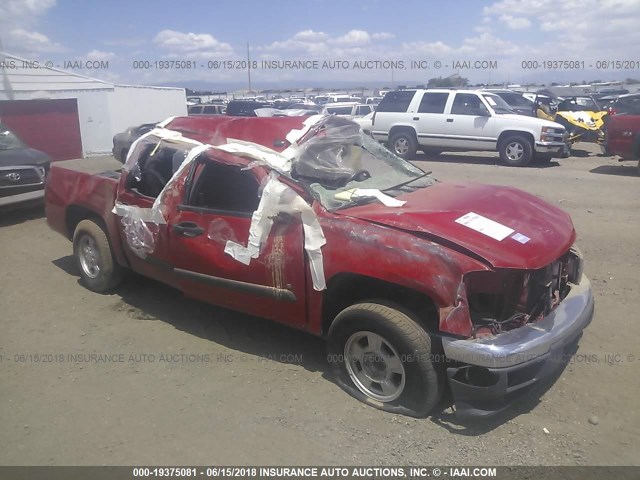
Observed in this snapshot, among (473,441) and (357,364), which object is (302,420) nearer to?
(357,364)

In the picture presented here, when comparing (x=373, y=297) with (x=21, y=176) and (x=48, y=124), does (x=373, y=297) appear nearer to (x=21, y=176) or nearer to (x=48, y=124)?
(x=21, y=176)

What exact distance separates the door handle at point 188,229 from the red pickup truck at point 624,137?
1075 centimetres

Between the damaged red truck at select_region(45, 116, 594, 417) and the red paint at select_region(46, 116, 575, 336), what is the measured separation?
0.01m

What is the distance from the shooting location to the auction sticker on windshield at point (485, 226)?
11.0ft

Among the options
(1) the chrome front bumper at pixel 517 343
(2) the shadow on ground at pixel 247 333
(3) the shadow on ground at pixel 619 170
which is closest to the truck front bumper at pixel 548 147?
(3) the shadow on ground at pixel 619 170

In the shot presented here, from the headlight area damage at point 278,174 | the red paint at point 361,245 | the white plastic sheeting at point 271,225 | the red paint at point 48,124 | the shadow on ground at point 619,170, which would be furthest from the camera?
the red paint at point 48,124

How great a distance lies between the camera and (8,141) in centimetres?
994

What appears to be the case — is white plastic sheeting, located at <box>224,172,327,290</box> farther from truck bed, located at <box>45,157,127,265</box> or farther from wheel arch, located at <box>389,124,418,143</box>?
wheel arch, located at <box>389,124,418,143</box>

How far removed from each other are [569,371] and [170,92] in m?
25.0

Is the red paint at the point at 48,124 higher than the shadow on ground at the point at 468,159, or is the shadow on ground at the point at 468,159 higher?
the red paint at the point at 48,124

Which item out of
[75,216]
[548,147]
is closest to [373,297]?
[75,216]

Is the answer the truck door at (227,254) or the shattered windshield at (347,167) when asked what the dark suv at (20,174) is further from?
the shattered windshield at (347,167)

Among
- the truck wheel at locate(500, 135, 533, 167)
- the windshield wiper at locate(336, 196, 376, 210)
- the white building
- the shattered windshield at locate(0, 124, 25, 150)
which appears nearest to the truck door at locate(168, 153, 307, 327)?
the windshield wiper at locate(336, 196, 376, 210)

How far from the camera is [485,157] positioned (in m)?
16.0
